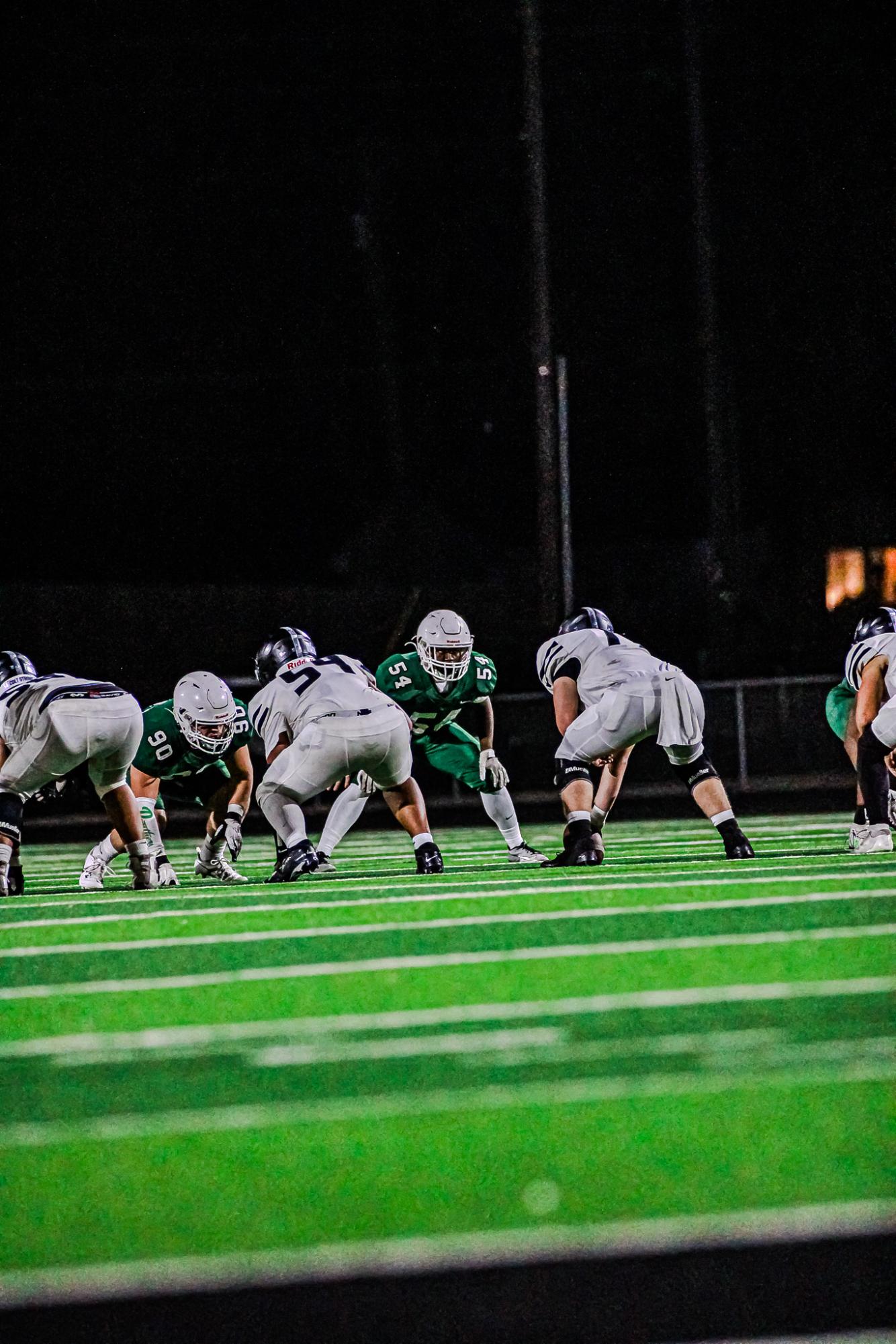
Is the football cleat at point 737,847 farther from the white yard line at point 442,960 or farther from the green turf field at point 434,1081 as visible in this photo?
the white yard line at point 442,960

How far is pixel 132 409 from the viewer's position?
101 feet

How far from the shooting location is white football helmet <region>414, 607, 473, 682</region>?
32.8 feet

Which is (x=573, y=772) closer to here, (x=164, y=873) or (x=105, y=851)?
(x=164, y=873)

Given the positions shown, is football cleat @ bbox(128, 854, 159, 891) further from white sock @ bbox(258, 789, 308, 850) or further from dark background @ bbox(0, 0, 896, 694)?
dark background @ bbox(0, 0, 896, 694)

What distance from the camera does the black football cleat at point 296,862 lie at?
880 cm

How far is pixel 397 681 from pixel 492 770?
0.80m

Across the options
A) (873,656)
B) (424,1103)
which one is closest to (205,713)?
(873,656)

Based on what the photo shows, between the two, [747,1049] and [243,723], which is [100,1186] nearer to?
[747,1049]

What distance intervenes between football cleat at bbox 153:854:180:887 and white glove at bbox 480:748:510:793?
1923 millimetres

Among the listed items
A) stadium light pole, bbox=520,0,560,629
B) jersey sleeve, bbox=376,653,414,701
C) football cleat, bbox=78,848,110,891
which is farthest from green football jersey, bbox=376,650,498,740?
stadium light pole, bbox=520,0,560,629

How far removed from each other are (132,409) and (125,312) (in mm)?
1767

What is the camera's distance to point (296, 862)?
8.84 m

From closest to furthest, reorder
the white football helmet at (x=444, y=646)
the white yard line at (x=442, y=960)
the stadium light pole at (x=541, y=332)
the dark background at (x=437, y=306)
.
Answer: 1. the white yard line at (x=442, y=960)
2. the white football helmet at (x=444, y=646)
3. the stadium light pole at (x=541, y=332)
4. the dark background at (x=437, y=306)

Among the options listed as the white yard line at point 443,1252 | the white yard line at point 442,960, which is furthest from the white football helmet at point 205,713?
the white yard line at point 443,1252
